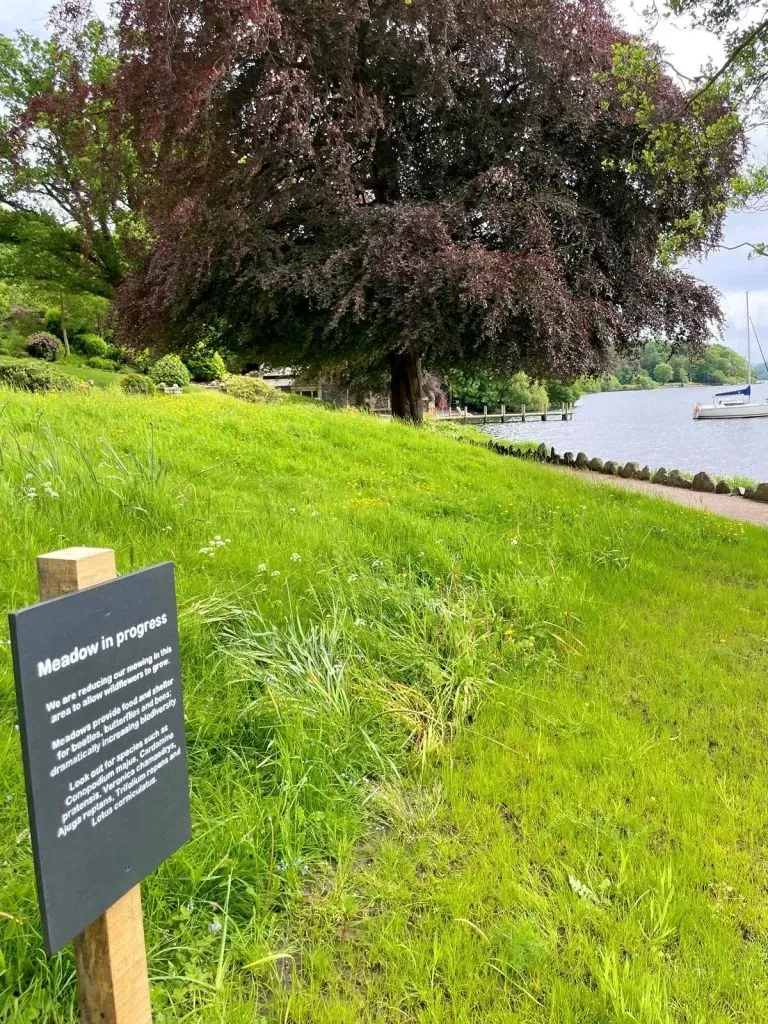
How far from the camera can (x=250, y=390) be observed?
53.5 ft

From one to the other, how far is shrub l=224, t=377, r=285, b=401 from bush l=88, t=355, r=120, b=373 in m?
5.95

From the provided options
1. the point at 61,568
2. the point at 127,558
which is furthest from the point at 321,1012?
the point at 127,558

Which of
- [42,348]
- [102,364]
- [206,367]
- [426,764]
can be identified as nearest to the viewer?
[426,764]

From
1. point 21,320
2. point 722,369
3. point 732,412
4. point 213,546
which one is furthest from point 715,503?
point 722,369

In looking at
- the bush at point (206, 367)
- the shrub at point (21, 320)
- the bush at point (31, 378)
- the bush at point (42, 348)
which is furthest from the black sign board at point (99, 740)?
the shrub at point (21, 320)

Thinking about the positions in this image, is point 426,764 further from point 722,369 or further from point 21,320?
point 722,369

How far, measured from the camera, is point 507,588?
140 inches

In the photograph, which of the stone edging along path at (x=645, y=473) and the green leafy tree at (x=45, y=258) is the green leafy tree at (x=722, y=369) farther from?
the green leafy tree at (x=45, y=258)

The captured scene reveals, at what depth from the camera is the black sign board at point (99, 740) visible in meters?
0.93

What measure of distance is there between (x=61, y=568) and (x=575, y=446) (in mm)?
16540

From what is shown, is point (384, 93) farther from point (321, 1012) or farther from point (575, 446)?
point (321, 1012)

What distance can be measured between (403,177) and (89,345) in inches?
634

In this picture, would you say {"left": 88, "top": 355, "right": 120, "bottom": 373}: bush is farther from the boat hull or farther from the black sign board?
the black sign board

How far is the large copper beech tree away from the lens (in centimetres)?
798
